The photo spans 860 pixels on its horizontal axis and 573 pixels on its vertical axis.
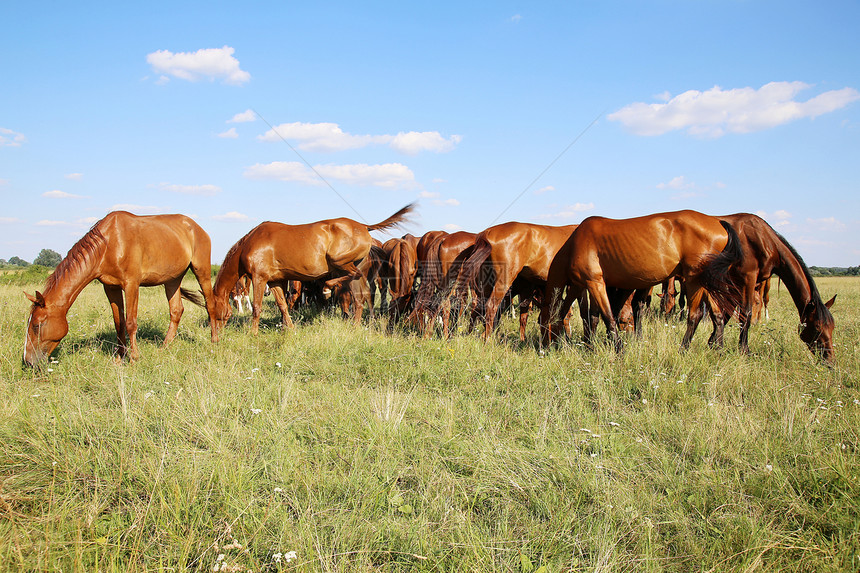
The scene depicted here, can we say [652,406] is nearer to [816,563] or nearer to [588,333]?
[816,563]

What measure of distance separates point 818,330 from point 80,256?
9.34m

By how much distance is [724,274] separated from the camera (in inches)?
245

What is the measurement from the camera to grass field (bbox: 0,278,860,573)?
2.35 m

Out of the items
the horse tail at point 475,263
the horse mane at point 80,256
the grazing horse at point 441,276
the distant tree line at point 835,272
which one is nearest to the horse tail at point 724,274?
the horse tail at point 475,263

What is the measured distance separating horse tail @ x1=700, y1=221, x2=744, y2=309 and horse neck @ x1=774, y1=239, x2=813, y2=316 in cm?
97

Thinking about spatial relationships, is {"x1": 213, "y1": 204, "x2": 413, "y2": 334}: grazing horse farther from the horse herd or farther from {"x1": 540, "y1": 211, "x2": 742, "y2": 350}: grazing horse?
{"x1": 540, "y1": 211, "x2": 742, "y2": 350}: grazing horse

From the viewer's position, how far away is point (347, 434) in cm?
356

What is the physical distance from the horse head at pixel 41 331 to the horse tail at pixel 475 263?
17.7 feet

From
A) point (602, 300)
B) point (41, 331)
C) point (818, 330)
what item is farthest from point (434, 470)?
point (818, 330)

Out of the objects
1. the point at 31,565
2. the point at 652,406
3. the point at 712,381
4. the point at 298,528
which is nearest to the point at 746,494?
the point at 652,406

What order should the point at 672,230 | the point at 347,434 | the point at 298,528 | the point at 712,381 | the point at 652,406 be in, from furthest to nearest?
the point at 672,230 < the point at 712,381 < the point at 652,406 < the point at 347,434 < the point at 298,528

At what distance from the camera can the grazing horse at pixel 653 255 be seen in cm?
626

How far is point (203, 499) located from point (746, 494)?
125 inches

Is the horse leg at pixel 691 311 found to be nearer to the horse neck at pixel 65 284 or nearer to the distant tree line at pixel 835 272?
the horse neck at pixel 65 284
